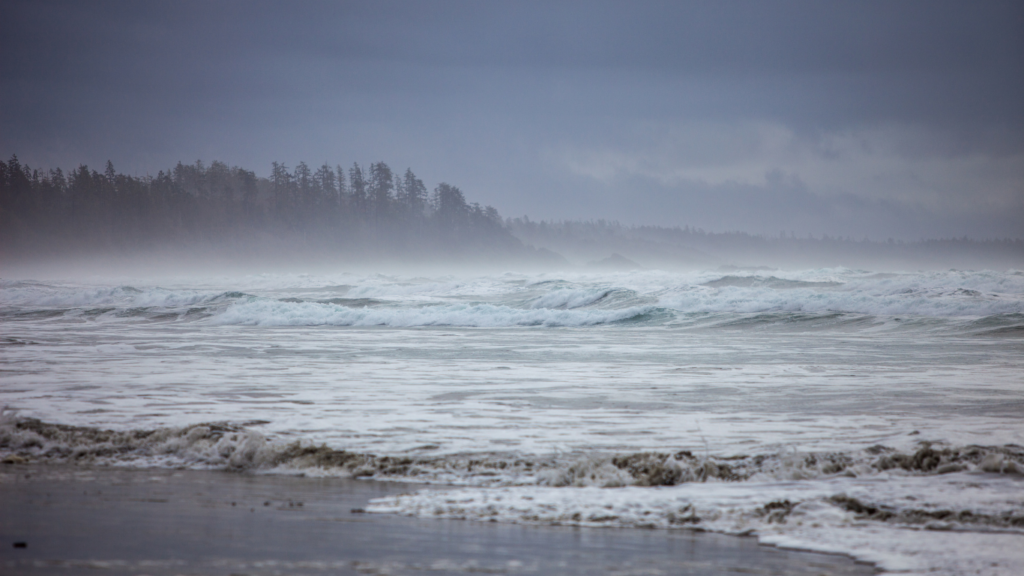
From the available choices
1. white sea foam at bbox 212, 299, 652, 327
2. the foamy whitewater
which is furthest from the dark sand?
white sea foam at bbox 212, 299, 652, 327

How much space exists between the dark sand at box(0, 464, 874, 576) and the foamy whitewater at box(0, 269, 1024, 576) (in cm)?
32

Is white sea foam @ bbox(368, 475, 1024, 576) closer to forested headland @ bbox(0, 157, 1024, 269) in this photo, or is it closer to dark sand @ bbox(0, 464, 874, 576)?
dark sand @ bbox(0, 464, 874, 576)

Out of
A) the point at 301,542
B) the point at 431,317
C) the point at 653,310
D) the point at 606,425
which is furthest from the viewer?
the point at 653,310

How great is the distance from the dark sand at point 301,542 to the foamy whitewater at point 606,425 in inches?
12.4

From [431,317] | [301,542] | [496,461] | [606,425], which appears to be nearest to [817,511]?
[496,461]

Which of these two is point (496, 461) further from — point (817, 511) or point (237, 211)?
point (237, 211)

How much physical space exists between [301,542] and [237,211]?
131853 mm

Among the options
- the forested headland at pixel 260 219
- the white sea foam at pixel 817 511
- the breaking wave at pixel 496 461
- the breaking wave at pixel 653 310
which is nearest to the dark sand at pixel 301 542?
the white sea foam at pixel 817 511

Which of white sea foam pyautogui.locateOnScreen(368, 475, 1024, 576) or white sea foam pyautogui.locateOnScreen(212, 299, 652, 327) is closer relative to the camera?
white sea foam pyautogui.locateOnScreen(368, 475, 1024, 576)

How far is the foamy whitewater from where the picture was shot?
177 inches

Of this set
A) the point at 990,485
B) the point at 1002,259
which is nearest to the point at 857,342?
the point at 990,485

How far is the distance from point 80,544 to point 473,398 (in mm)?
5059

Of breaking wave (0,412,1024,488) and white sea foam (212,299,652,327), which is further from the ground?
white sea foam (212,299,652,327)

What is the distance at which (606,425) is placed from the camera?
6.86 meters
